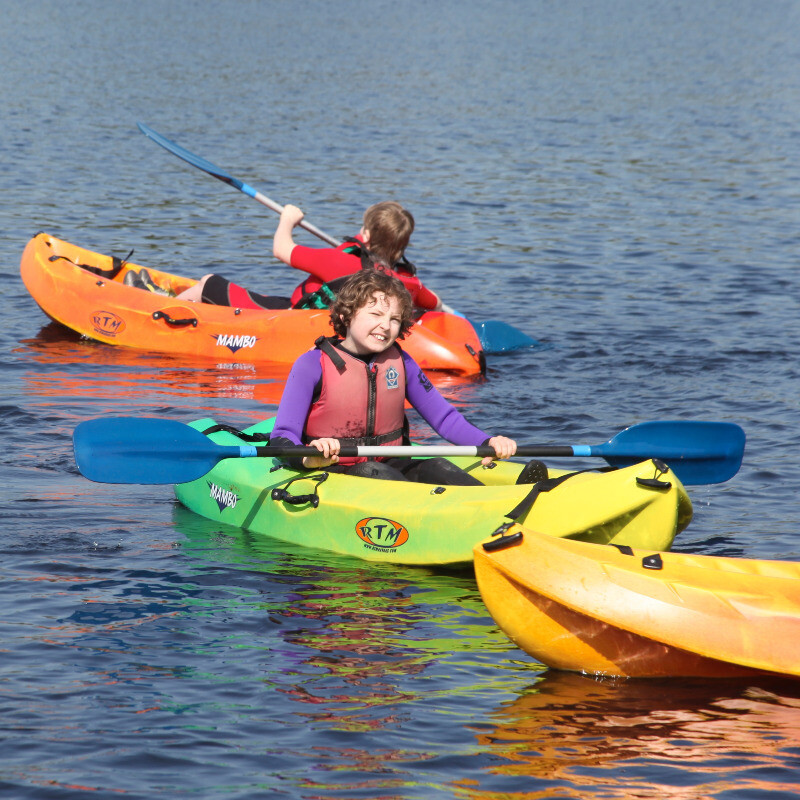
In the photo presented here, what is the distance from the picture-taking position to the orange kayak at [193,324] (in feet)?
27.5

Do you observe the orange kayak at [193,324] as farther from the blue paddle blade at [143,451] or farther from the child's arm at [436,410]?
the blue paddle blade at [143,451]

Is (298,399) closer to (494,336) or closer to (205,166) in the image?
(494,336)

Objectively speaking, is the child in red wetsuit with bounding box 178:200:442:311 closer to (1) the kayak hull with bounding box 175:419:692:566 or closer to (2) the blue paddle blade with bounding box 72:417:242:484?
(1) the kayak hull with bounding box 175:419:692:566

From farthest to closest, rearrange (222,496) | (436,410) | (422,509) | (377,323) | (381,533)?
(222,496) → (436,410) → (377,323) → (381,533) → (422,509)

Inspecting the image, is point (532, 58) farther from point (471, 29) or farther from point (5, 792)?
point (5, 792)

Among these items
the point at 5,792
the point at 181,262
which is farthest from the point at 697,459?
the point at 181,262

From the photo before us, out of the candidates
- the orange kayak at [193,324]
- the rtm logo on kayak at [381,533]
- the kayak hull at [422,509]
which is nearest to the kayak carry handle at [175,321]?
the orange kayak at [193,324]

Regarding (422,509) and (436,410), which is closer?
(422,509)

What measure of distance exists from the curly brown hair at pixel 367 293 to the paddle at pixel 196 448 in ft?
1.92

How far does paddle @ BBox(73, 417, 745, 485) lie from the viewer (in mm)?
5090

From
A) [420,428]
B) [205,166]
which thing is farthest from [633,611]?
[205,166]

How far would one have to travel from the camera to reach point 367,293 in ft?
16.6

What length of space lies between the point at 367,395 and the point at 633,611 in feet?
5.80

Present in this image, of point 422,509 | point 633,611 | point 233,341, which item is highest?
point 233,341
